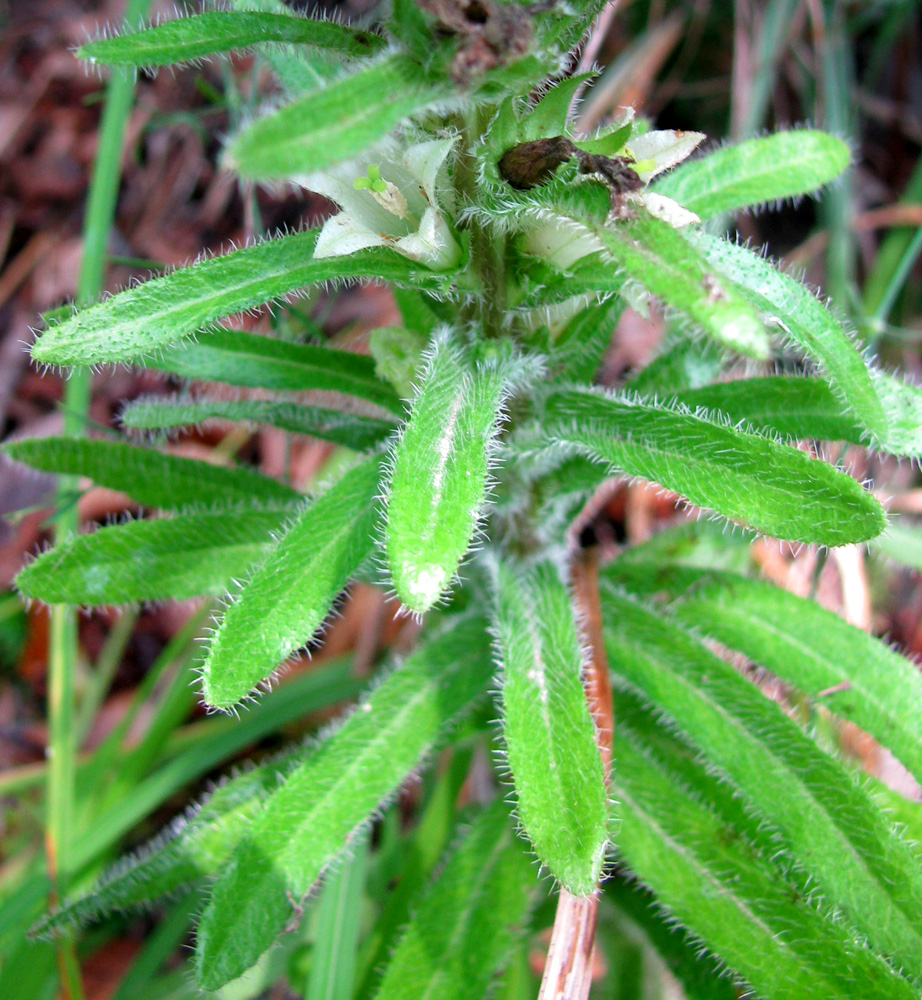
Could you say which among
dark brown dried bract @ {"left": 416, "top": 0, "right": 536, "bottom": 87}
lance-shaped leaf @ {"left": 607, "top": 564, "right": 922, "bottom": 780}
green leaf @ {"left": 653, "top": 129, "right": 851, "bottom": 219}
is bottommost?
lance-shaped leaf @ {"left": 607, "top": 564, "right": 922, "bottom": 780}

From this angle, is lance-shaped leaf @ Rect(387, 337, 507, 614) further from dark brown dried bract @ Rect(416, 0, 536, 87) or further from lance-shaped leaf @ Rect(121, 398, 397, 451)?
dark brown dried bract @ Rect(416, 0, 536, 87)

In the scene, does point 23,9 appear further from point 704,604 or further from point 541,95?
point 704,604

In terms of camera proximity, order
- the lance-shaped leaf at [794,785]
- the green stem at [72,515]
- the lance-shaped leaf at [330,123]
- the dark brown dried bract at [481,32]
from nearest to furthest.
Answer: the lance-shaped leaf at [330,123] < the dark brown dried bract at [481,32] < the lance-shaped leaf at [794,785] < the green stem at [72,515]

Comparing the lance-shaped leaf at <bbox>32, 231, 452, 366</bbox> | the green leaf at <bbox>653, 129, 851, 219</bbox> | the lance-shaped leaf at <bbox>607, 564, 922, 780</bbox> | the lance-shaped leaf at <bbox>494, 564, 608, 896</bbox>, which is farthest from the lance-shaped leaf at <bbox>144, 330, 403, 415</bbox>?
the lance-shaped leaf at <bbox>607, 564, 922, 780</bbox>

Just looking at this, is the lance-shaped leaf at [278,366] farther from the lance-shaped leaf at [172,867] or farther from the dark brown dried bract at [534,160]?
the lance-shaped leaf at [172,867]

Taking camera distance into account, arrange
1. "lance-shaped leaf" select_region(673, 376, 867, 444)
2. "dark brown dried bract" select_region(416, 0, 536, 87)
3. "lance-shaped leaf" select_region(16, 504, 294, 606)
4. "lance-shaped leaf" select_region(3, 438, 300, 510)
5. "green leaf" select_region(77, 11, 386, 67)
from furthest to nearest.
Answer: "lance-shaped leaf" select_region(3, 438, 300, 510)
"lance-shaped leaf" select_region(16, 504, 294, 606)
"lance-shaped leaf" select_region(673, 376, 867, 444)
"green leaf" select_region(77, 11, 386, 67)
"dark brown dried bract" select_region(416, 0, 536, 87)

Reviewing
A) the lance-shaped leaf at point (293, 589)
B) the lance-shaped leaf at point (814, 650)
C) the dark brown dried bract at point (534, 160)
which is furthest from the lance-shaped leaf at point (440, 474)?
the lance-shaped leaf at point (814, 650)
